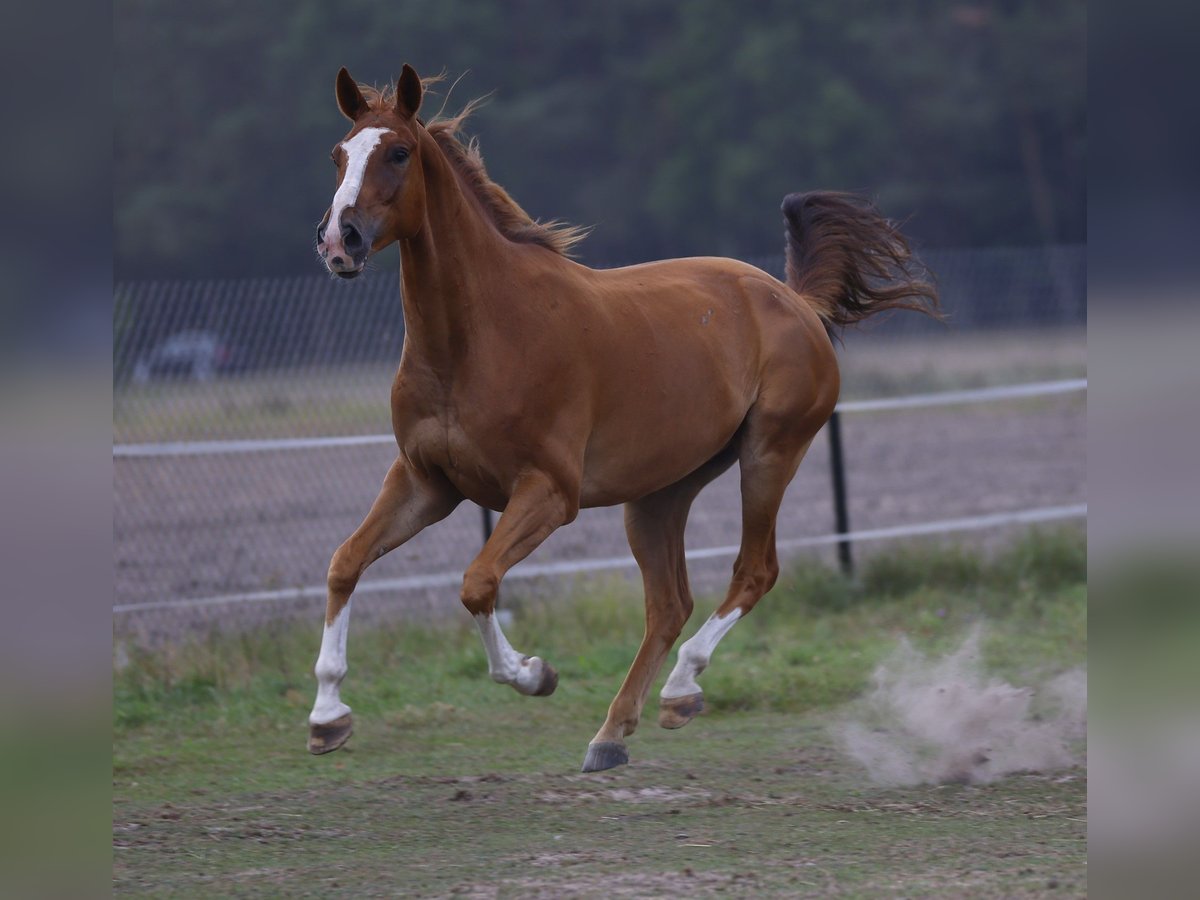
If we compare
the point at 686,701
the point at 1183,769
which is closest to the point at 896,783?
the point at 686,701

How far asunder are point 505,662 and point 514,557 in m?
0.38

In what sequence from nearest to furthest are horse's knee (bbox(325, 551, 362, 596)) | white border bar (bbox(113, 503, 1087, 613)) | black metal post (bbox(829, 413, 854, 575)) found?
horse's knee (bbox(325, 551, 362, 596))
white border bar (bbox(113, 503, 1087, 613))
black metal post (bbox(829, 413, 854, 575))

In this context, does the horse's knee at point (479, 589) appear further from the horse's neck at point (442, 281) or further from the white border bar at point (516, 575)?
the white border bar at point (516, 575)

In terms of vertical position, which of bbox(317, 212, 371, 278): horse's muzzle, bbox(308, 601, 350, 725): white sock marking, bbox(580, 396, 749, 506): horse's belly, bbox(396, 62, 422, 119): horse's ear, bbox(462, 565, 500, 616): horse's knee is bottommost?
bbox(308, 601, 350, 725): white sock marking

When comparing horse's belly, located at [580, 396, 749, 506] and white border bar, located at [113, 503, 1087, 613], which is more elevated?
horse's belly, located at [580, 396, 749, 506]

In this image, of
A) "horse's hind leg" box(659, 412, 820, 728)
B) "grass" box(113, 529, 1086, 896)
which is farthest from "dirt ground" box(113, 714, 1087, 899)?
"horse's hind leg" box(659, 412, 820, 728)

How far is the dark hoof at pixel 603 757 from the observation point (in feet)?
17.7

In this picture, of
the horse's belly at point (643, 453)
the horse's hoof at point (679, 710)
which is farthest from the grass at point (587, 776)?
the horse's belly at point (643, 453)

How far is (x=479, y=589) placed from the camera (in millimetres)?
4797

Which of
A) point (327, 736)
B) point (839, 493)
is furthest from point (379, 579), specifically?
point (327, 736)

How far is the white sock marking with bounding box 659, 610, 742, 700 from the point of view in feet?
18.3

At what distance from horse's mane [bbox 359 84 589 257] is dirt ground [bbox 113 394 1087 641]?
3.10m

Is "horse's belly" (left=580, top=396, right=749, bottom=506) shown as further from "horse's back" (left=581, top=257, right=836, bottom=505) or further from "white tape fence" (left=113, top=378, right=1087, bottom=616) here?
"white tape fence" (left=113, top=378, right=1087, bottom=616)

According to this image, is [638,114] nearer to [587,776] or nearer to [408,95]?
[587,776]
